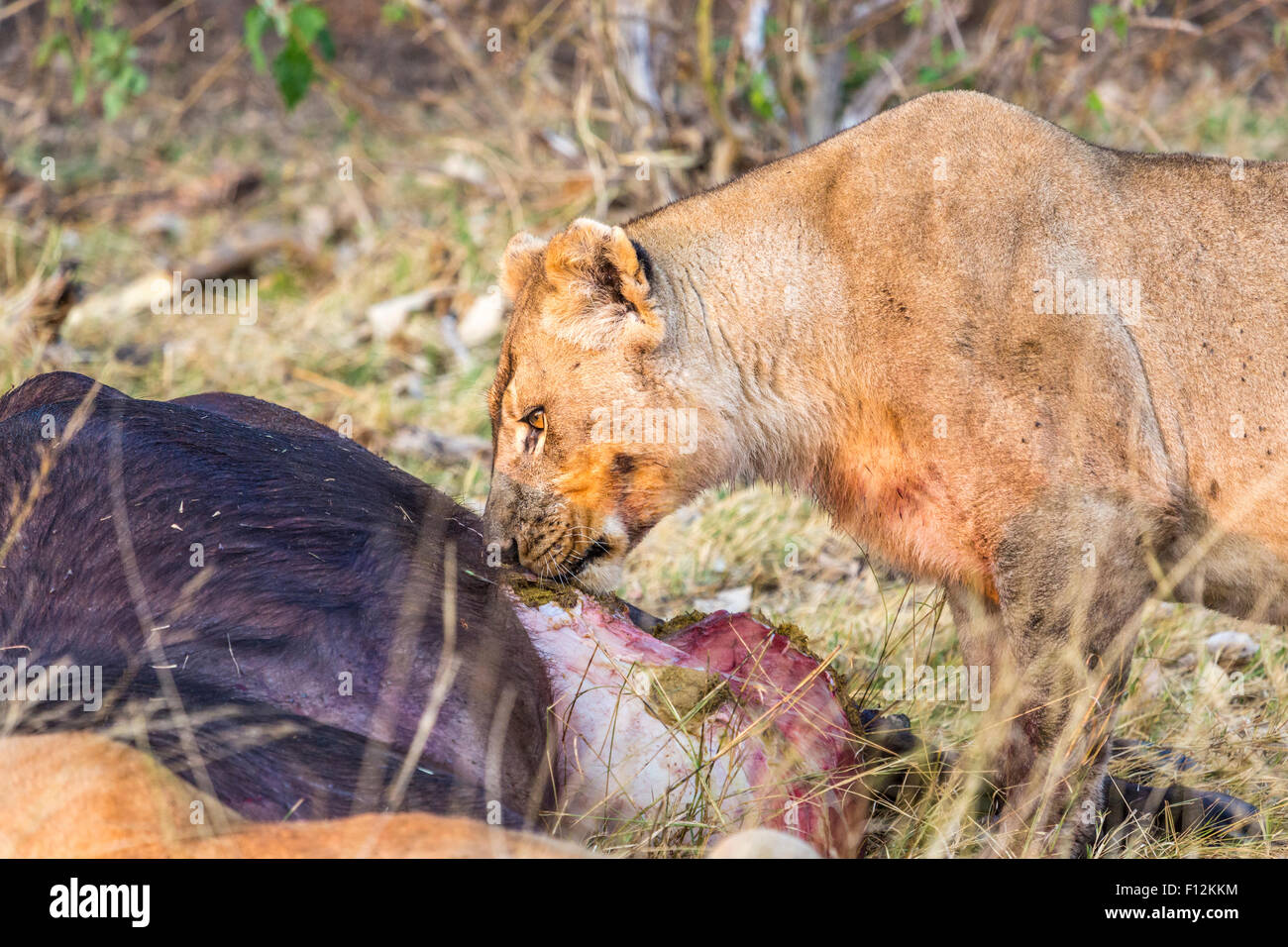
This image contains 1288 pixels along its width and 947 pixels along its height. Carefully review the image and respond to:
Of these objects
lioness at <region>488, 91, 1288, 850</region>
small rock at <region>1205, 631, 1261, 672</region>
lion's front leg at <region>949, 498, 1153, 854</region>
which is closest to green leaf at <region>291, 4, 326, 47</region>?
lioness at <region>488, 91, 1288, 850</region>

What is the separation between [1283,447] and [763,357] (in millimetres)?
1415

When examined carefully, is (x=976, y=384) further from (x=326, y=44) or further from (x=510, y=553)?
(x=326, y=44)

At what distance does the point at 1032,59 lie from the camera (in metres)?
7.83

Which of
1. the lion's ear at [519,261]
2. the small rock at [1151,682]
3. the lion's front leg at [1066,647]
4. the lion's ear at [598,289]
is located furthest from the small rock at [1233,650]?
the lion's ear at [519,261]

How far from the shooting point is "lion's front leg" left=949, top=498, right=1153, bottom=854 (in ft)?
11.3

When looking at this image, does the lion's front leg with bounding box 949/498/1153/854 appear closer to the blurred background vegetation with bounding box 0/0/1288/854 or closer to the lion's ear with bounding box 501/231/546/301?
the blurred background vegetation with bounding box 0/0/1288/854

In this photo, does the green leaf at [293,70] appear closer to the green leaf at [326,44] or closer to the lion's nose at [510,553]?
the green leaf at [326,44]

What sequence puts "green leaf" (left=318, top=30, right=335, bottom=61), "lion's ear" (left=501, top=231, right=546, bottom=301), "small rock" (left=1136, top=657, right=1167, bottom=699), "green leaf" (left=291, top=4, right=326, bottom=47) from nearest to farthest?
"lion's ear" (left=501, top=231, right=546, bottom=301) → "small rock" (left=1136, top=657, right=1167, bottom=699) → "green leaf" (left=291, top=4, right=326, bottom=47) → "green leaf" (left=318, top=30, right=335, bottom=61)

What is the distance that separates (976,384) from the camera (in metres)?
3.59

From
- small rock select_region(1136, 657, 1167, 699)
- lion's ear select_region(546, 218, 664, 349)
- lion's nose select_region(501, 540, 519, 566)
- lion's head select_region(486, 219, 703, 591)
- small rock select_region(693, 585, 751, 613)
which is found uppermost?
lion's ear select_region(546, 218, 664, 349)

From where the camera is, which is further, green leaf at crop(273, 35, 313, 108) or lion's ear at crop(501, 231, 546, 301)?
green leaf at crop(273, 35, 313, 108)

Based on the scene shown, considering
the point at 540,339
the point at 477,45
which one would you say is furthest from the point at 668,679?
the point at 477,45

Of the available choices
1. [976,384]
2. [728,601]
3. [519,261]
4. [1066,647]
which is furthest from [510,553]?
[728,601]
